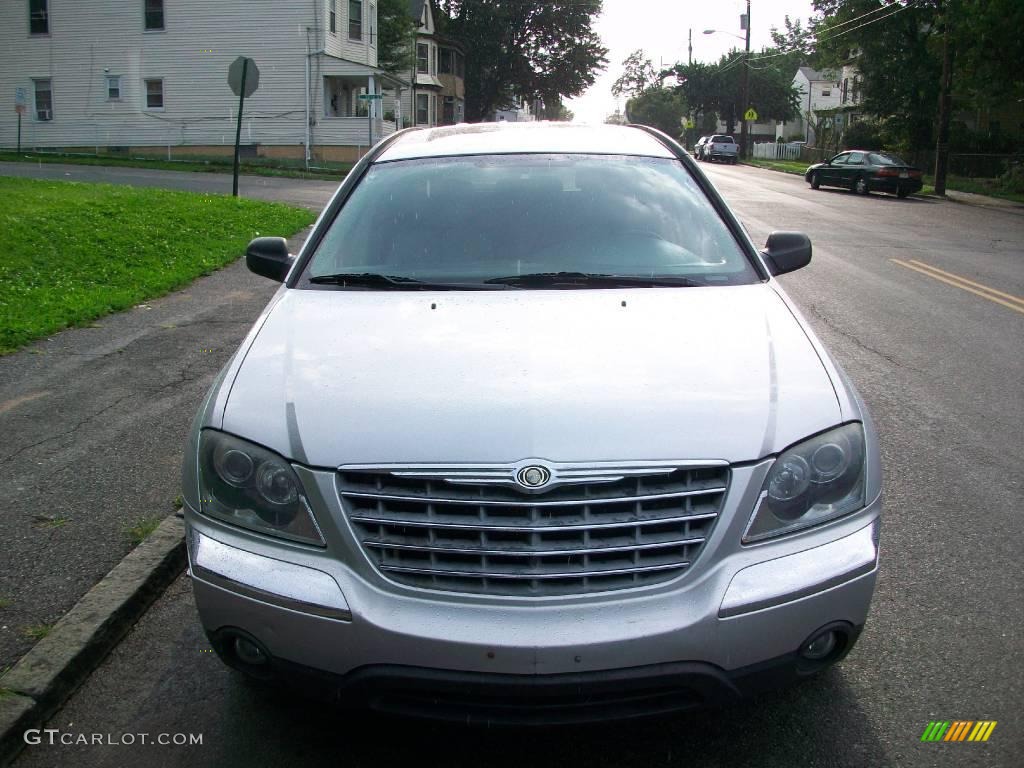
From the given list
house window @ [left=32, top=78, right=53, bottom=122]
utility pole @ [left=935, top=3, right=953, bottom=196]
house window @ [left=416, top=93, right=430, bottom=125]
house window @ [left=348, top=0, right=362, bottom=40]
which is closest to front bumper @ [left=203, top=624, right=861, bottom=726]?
utility pole @ [left=935, top=3, right=953, bottom=196]

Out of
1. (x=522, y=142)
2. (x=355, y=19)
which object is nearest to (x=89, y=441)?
(x=522, y=142)

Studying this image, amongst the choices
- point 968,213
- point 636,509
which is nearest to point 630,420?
point 636,509

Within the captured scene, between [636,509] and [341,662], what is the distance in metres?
0.85

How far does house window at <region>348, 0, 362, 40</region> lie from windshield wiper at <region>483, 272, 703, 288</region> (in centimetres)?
3985

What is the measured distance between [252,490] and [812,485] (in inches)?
60.2

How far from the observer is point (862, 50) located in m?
45.7

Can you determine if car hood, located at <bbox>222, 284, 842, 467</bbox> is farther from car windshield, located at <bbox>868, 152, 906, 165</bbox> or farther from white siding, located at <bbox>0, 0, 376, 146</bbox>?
white siding, located at <bbox>0, 0, 376, 146</bbox>

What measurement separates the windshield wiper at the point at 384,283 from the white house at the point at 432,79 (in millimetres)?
49089

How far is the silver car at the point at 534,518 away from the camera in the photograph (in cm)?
254

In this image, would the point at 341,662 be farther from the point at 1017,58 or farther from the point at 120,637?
the point at 1017,58

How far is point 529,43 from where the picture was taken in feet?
207

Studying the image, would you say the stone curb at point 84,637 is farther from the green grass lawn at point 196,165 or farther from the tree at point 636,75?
the tree at point 636,75

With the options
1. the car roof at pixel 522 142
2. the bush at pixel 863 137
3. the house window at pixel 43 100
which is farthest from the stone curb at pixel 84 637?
the bush at pixel 863 137

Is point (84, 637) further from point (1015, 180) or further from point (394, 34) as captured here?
point (394, 34)
